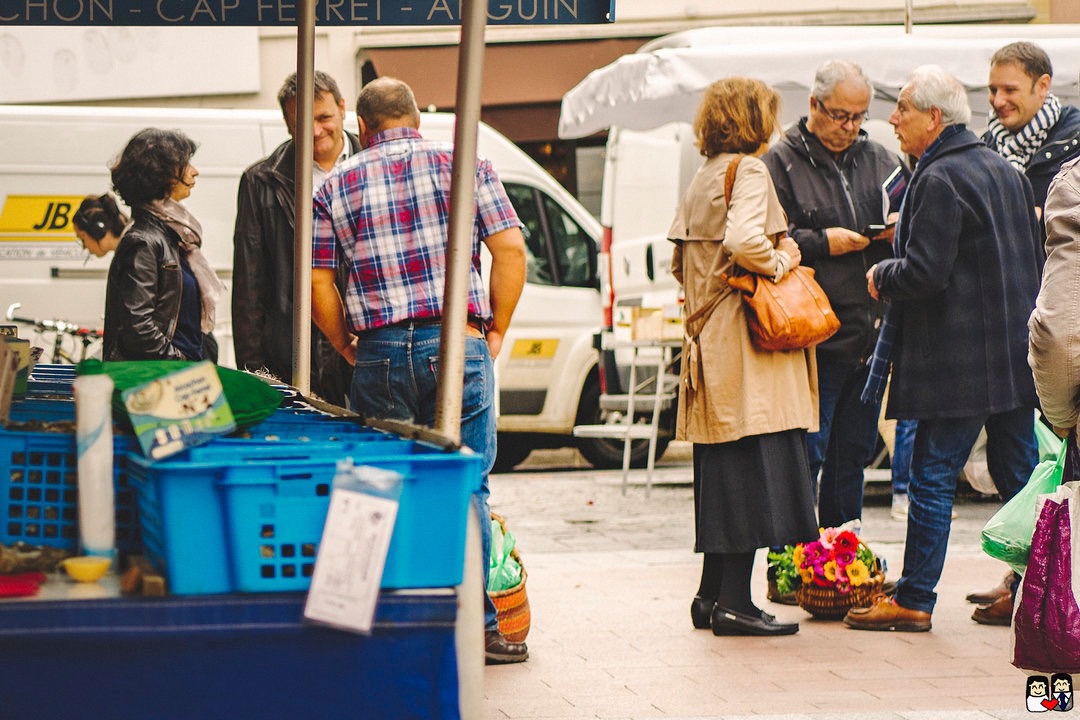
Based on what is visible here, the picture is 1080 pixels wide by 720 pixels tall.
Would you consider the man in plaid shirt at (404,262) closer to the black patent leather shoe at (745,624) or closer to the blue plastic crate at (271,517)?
the black patent leather shoe at (745,624)

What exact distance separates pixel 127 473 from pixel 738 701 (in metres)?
2.73

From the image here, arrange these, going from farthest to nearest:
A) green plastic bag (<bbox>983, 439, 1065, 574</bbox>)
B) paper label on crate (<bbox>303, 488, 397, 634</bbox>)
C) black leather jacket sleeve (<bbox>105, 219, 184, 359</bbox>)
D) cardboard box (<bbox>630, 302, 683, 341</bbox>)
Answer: cardboard box (<bbox>630, 302, 683, 341</bbox>)
black leather jacket sleeve (<bbox>105, 219, 184, 359</bbox>)
green plastic bag (<bbox>983, 439, 1065, 574</bbox>)
paper label on crate (<bbox>303, 488, 397, 634</bbox>)

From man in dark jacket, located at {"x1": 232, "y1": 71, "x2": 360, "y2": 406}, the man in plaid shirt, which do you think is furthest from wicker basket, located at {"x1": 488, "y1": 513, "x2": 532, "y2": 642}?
man in dark jacket, located at {"x1": 232, "y1": 71, "x2": 360, "y2": 406}

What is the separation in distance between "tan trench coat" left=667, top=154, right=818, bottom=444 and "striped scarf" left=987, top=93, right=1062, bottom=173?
1.59 meters

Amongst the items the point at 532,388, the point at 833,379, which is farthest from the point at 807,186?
the point at 532,388

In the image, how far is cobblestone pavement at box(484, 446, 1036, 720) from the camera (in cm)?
459

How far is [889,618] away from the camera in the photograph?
5633 millimetres

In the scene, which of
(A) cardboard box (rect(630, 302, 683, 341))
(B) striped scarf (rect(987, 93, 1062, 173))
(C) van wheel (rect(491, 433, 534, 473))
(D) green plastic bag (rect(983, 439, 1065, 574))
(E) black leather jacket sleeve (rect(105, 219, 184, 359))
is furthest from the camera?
(C) van wheel (rect(491, 433, 534, 473))

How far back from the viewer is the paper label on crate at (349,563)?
2150 mm

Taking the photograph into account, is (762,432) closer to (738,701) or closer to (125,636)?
(738,701)

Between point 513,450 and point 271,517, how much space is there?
1040 centimetres

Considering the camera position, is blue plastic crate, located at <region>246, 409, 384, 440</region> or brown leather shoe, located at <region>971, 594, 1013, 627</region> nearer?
blue plastic crate, located at <region>246, 409, 384, 440</region>

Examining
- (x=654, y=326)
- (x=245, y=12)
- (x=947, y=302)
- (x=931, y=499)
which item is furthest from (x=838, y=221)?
(x=654, y=326)

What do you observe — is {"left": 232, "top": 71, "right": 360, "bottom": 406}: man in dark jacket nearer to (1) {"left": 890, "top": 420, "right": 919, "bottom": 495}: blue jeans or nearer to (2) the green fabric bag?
(2) the green fabric bag
